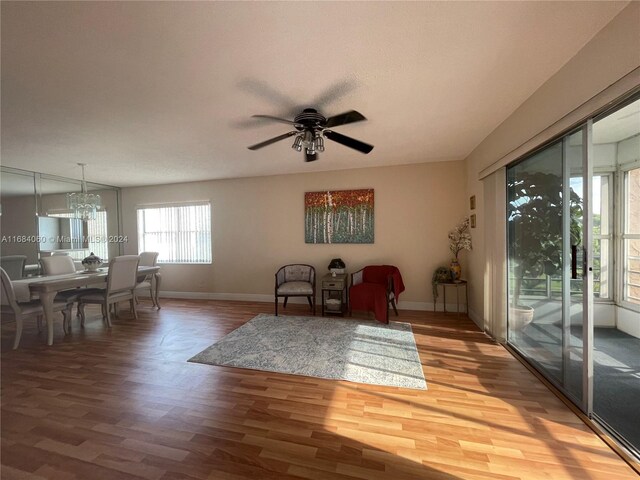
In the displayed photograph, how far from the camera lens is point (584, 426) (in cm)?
158

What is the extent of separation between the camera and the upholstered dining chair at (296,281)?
3910mm

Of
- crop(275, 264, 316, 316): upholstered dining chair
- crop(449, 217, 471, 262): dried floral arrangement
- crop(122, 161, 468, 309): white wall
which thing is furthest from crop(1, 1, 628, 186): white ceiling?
crop(275, 264, 316, 316): upholstered dining chair

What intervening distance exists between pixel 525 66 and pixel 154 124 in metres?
3.27

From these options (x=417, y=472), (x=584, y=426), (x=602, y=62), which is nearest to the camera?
(x=417, y=472)

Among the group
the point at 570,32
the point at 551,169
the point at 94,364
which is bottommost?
the point at 94,364

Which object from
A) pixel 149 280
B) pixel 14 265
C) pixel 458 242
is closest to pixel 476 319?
pixel 458 242

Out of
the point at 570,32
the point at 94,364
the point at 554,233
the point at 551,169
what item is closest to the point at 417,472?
the point at 554,233

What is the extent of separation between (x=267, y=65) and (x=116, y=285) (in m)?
3.68

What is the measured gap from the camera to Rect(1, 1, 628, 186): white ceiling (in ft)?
4.25

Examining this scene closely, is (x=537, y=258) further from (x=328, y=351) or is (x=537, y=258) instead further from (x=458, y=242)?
(x=328, y=351)

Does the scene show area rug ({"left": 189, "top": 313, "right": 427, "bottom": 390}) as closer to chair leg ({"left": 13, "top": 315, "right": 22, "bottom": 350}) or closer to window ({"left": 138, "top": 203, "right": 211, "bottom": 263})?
chair leg ({"left": 13, "top": 315, "right": 22, "bottom": 350})

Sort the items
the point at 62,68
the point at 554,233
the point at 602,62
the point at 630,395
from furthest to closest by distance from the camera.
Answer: the point at 554,233, the point at 630,395, the point at 62,68, the point at 602,62

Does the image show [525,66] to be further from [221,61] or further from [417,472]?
[417,472]

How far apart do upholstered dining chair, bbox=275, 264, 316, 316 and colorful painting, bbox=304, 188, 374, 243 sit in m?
0.57
